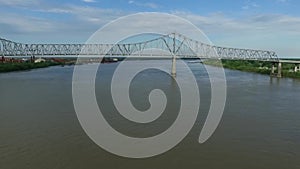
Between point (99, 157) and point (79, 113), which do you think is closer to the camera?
point (99, 157)

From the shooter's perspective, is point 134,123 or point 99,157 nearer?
point 99,157

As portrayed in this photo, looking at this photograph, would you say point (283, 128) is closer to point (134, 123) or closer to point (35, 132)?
point (134, 123)

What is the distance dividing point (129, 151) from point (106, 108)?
3.57m

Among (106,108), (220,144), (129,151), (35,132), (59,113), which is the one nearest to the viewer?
(129,151)

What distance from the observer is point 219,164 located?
4.34m

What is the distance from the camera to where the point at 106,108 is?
27.4 feet

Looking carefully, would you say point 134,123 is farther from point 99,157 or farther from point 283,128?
point 283,128

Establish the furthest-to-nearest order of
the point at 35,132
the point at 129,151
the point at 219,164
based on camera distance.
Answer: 1. the point at 35,132
2. the point at 129,151
3. the point at 219,164

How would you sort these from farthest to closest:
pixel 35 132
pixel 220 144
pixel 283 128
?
1. pixel 283 128
2. pixel 35 132
3. pixel 220 144

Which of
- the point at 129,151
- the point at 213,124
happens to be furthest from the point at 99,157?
the point at 213,124

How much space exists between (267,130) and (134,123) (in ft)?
8.34

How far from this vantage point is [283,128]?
637cm

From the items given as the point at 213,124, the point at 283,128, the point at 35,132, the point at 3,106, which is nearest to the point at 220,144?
the point at 213,124

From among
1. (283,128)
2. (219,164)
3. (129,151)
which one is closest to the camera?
(219,164)
